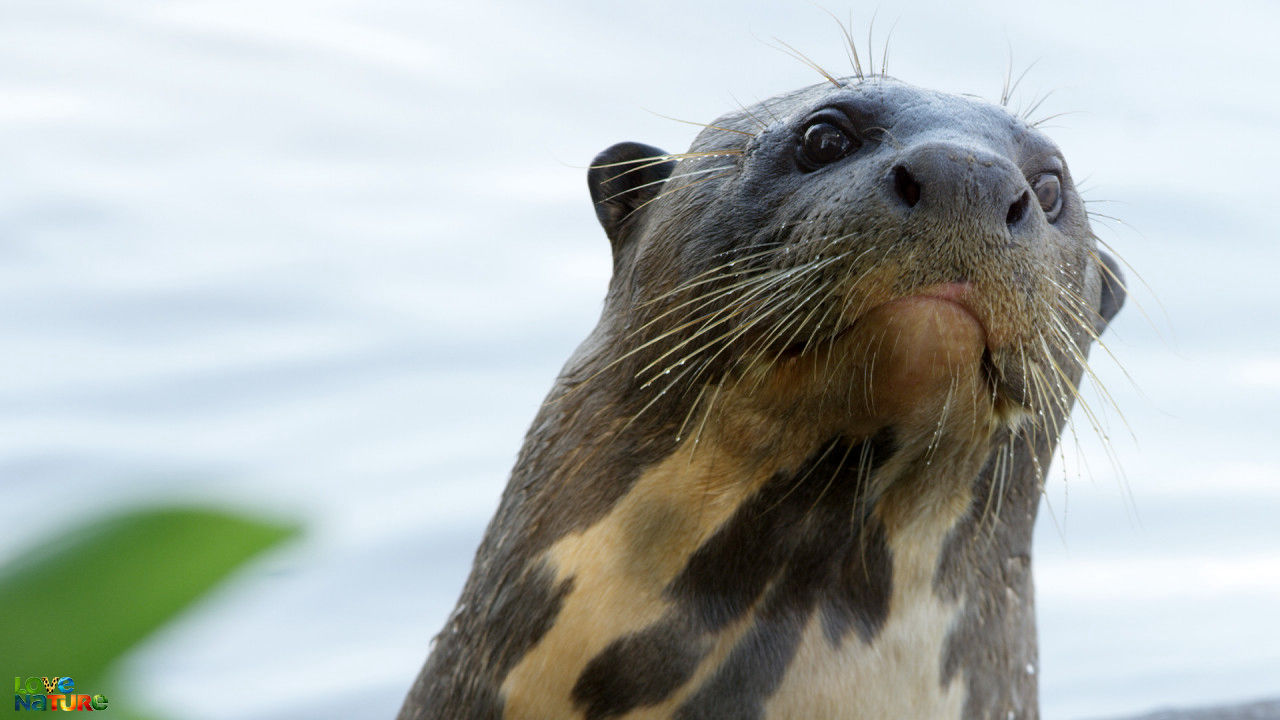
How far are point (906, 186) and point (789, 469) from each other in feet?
1.87

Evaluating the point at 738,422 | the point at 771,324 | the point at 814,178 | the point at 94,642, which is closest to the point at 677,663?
the point at 738,422

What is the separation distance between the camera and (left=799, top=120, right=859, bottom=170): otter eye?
82.5 inches

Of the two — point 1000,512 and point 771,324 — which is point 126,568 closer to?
point 771,324

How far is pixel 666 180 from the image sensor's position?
2650 millimetres

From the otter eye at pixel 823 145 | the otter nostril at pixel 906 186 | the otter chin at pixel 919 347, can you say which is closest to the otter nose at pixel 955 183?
the otter nostril at pixel 906 186

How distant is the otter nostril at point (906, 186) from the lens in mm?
1800

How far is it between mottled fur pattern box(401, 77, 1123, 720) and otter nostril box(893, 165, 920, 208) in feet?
0.05

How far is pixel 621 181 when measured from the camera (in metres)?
2.78

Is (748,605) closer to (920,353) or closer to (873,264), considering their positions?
(920,353)

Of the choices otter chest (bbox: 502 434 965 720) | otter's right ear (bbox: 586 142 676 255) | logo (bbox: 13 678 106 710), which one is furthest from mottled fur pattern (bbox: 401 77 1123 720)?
logo (bbox: 13 678 106 710)

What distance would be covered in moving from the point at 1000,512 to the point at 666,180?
93 centimetres

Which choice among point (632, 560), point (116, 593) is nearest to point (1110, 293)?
point (632, 560)

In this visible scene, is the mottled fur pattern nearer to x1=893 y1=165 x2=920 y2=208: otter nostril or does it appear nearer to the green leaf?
x1=893 y1=165 x2=920 y2=208: otter nostril

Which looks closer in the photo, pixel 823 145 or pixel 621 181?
pixel 823 145
